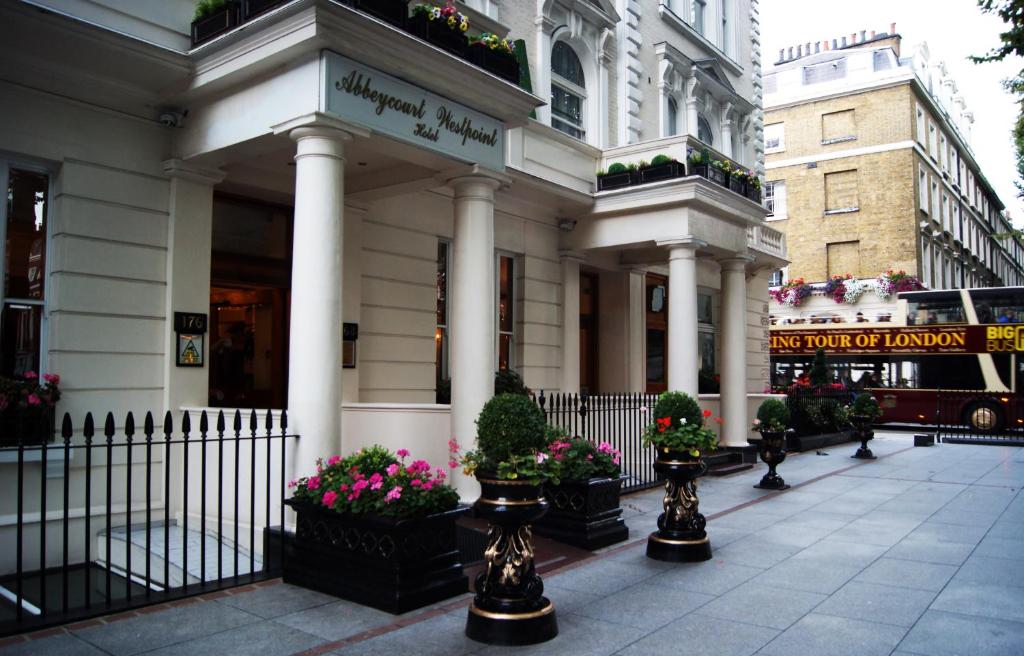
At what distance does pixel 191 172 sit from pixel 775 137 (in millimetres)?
32865

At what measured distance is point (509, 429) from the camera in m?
5.95

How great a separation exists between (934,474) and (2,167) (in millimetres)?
14891

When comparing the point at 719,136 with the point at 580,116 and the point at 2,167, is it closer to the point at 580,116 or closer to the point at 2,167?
the point at 580,116

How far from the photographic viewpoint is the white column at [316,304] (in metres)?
7.30

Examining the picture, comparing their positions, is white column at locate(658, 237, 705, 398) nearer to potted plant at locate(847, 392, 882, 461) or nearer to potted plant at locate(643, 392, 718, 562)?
potted plant at locate(643, 392, 718, 562)

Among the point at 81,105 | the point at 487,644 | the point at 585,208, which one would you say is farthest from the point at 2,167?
the point at 585,208

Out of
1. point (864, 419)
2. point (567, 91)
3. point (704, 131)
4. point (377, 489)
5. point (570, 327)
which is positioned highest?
point (704, 131)

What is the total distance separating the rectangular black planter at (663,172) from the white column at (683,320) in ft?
3.67

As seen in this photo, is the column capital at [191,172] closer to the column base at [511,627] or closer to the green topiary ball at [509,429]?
the green topiary ball at [509,429]

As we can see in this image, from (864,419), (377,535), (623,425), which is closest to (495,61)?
(377,535)

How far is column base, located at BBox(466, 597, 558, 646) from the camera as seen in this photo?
5.18 m

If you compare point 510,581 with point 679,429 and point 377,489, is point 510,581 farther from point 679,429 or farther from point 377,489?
point 679,429

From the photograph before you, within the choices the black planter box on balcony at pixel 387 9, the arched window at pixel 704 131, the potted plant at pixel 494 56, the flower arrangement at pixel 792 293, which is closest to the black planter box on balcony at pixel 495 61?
the potted plant at pixel 494 56

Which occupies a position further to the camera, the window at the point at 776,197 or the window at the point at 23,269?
the window at the point at 776,197
